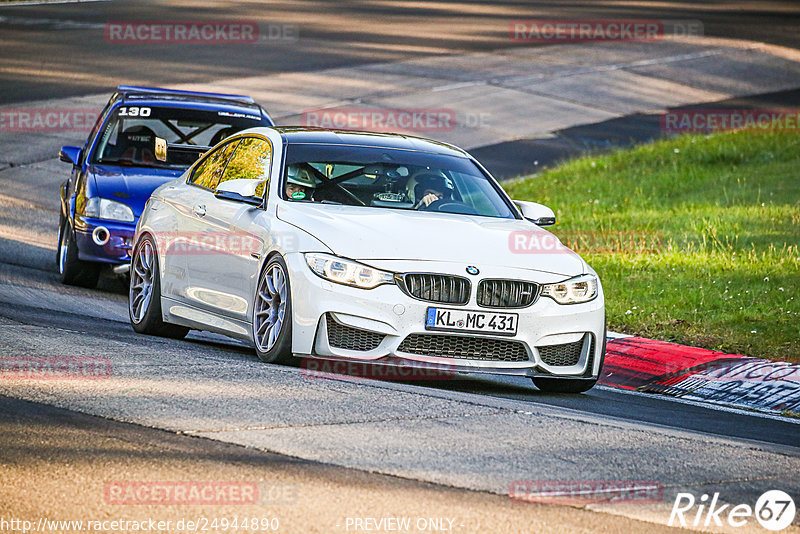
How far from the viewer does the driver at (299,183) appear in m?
9.51

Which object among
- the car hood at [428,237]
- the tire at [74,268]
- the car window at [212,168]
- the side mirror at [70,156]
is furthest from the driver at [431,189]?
the side mirror at [70,156]

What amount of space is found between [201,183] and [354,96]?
17965mm

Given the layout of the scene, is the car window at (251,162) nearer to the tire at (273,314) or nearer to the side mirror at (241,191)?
the side mirror at (241,191)

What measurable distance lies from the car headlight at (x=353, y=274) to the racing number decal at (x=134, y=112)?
6.35 meters

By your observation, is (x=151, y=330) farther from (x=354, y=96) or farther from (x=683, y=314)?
(x=354, y=96)

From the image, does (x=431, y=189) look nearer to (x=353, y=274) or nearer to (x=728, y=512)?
(x=353, y=274)

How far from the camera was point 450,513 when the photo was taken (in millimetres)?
5473

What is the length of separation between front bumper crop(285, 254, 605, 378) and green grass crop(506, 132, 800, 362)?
271 cm

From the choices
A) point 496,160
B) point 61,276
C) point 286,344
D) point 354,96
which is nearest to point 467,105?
point 354,96

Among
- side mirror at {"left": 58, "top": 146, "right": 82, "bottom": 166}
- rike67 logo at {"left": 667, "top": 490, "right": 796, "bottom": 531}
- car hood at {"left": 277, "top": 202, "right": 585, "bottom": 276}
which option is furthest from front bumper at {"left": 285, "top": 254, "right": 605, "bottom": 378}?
side mirror at {"left": 58, "top": 146, "right": 82, "bottom": 166}

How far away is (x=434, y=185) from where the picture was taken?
32.2 feet

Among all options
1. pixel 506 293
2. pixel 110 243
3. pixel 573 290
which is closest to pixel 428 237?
pixel 506 293

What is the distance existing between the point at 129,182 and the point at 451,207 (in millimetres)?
4729

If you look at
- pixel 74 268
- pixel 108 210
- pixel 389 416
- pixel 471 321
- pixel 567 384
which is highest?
pixel 471 321
